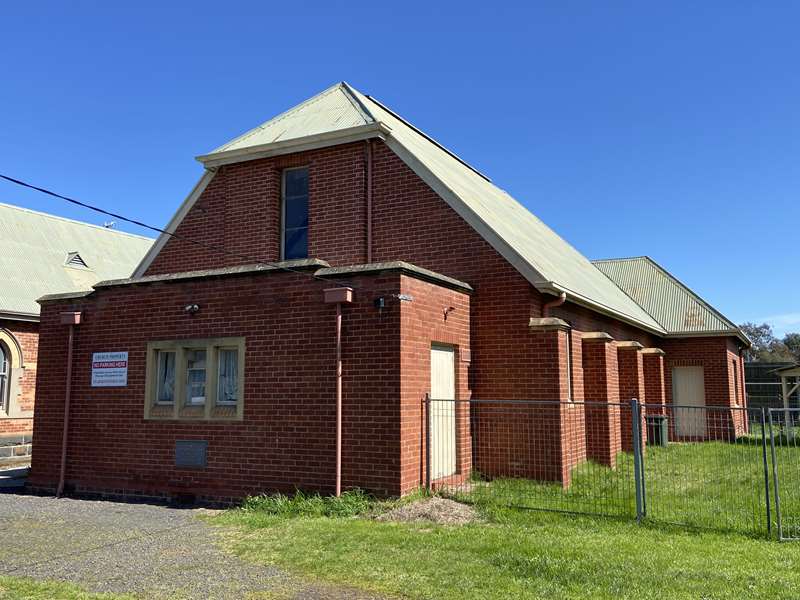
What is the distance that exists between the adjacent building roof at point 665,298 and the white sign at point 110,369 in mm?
17895

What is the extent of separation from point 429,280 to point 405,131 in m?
7.23

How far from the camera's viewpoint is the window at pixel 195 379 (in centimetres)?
1113

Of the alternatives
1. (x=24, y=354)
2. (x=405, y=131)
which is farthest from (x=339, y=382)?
(x=24, y=354)

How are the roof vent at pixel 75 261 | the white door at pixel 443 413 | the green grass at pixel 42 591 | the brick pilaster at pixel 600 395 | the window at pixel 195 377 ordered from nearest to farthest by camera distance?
1. the green grass at pixel 42 591
2. the white door at pixel 443 413
3. the window at pixel 195 377
4. the brick pilaster at pixel 600 395
5. the roof vent at pixel 75 261

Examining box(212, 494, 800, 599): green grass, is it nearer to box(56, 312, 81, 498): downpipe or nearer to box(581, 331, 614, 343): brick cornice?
box(56, 312, 81, 498): downpipe

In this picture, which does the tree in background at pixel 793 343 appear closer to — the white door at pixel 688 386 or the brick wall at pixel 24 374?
the white door at pixel 688 386

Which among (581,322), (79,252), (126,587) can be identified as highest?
(79,252)

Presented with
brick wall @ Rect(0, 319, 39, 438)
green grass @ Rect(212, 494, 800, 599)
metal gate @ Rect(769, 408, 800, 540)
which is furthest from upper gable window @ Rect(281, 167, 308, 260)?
brick wall @ Rect(0, 319, 39, 438)

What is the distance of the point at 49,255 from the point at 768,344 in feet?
332

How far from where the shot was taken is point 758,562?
7.01m

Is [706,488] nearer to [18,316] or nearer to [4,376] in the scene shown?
[18,316]

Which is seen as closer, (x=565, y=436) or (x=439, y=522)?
(x=439, y=522)

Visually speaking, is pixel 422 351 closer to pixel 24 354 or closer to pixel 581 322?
pixel 581 322

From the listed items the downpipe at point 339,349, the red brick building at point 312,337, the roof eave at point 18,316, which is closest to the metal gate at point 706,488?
the red brick building at point 312,337
